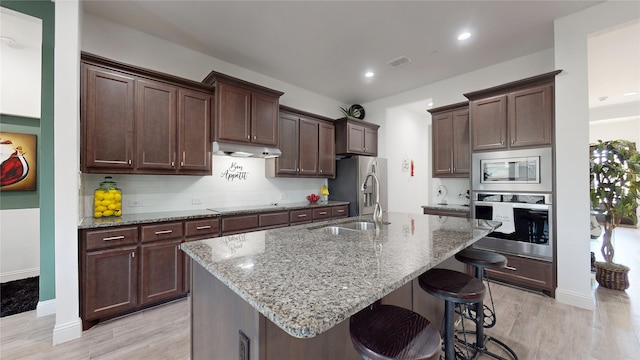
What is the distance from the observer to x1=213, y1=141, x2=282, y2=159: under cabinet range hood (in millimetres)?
3051

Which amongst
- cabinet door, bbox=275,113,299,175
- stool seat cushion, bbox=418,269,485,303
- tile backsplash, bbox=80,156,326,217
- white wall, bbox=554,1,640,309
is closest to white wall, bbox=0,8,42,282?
tile backsplash, bbox=80,156,326,217

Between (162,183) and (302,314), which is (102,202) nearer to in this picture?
(162,183)

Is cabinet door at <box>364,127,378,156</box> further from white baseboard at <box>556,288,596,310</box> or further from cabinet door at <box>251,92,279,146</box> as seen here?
white baseboard at <box>556,288,596,310</box>

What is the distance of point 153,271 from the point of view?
8.01ft

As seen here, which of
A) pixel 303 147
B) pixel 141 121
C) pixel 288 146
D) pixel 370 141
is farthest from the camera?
pixel 370 141

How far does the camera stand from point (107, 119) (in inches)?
95.0

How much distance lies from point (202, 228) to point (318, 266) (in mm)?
2162

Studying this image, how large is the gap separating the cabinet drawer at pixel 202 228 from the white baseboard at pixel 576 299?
383 centimetres

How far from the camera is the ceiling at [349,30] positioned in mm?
2473

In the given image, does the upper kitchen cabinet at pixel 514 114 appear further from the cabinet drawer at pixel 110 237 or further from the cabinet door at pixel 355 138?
the cabinet drawer at pixel 110 237

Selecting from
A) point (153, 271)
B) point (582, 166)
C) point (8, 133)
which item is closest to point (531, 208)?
point (582, 166)

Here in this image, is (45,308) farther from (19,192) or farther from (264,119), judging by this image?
(264,119)

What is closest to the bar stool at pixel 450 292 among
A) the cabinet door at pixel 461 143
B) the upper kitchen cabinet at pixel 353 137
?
the cabinet door at pixel 461 143

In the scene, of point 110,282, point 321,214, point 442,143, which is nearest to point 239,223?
point 110,282
